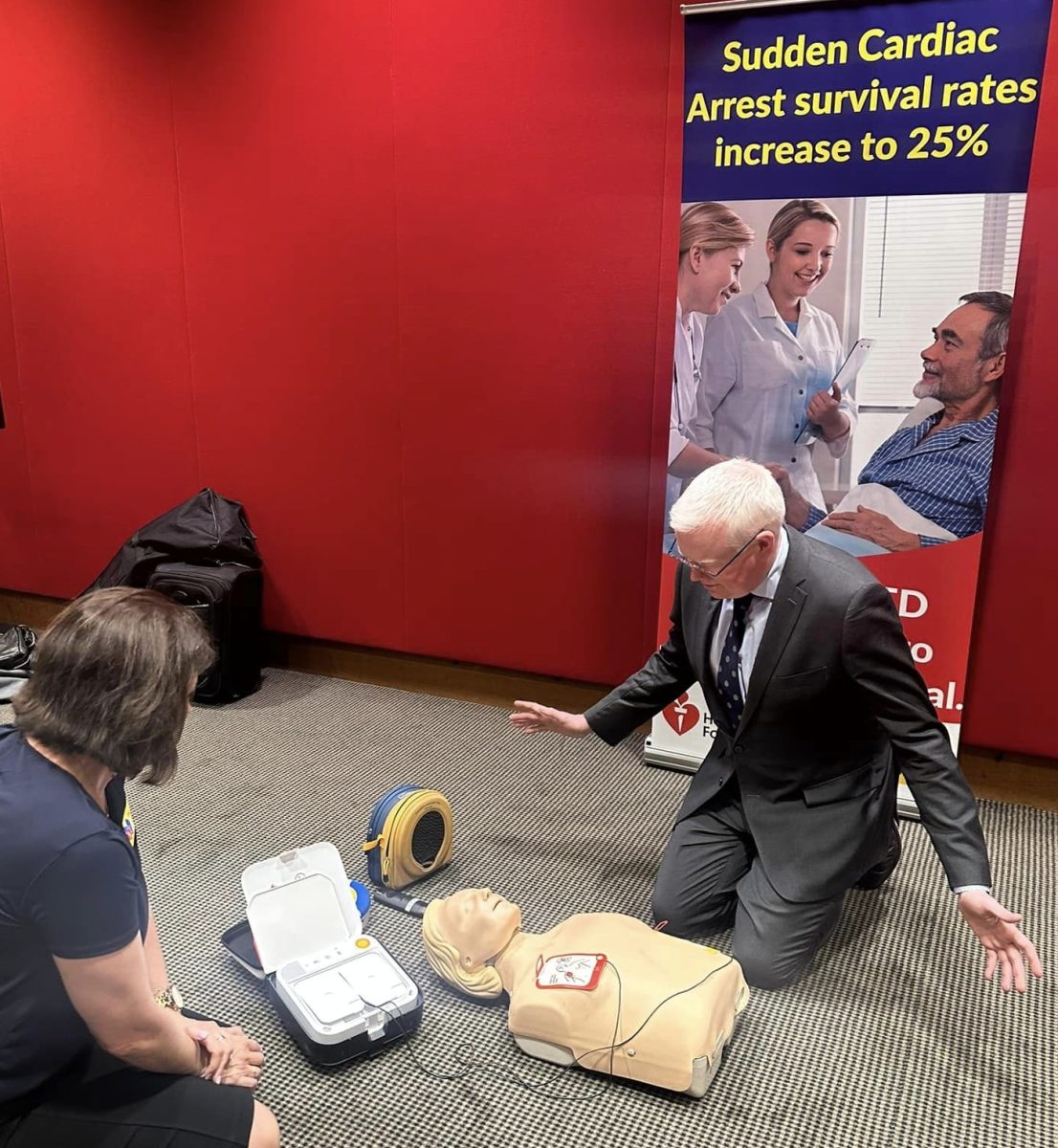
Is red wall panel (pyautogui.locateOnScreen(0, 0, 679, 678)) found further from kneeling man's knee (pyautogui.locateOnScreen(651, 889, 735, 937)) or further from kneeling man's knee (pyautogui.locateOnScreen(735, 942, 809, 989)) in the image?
kneeling man's knee (pyautogui.locateOnScreen(735, 942, 809, 989))

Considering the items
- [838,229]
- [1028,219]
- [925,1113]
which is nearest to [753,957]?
[925,1113]

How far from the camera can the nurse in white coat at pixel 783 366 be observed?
2.60 meters

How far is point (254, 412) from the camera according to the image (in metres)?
3.66

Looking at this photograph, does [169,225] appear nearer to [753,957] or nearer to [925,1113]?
[753,957]

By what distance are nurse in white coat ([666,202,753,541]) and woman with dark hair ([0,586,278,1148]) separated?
1.76 m

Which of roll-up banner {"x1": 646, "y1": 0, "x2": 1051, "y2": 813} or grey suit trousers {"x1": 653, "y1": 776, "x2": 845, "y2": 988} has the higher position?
roll-up banner {"x1": 646, "y1": 0, "x2": 1051, "y2": 813}

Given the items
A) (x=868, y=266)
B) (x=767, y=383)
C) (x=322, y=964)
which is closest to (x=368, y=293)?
(x=767, y=383)

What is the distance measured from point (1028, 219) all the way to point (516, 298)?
1.45 meters

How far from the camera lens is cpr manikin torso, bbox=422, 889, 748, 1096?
1708 millimetres

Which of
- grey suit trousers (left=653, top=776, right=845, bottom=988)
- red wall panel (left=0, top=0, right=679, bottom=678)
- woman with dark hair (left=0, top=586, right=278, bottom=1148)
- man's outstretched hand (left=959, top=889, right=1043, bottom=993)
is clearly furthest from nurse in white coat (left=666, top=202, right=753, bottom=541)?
woman with dark hair (left=0, top=586, right=278, bottom=1148)

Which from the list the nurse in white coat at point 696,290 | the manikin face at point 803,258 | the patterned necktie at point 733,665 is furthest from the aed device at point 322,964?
the manikin face at point 803,258

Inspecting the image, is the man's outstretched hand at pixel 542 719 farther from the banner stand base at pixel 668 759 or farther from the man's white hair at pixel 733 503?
→ the banner stand base at pixel 668 759

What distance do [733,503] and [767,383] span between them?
977 mm

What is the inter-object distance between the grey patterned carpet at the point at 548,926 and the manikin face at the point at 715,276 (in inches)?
54.4
